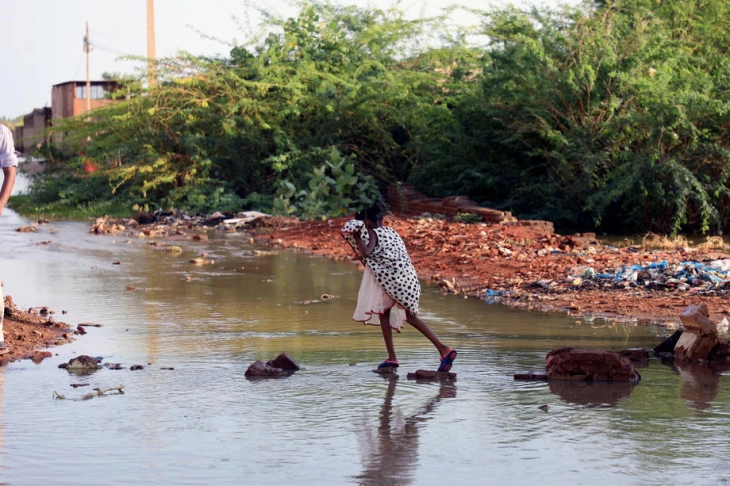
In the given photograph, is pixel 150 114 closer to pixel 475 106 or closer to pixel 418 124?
pixel 418 124

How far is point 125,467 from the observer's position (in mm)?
5117

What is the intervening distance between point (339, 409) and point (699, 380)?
2.74 m

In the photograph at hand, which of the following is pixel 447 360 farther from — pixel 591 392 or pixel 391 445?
pixel 391 445

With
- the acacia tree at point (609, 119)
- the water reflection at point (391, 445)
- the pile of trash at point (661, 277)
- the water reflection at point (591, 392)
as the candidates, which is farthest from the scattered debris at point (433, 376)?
the acacia tree at point (609, 119)

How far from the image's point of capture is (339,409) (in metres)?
6.39

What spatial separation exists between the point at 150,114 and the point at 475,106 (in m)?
9.57

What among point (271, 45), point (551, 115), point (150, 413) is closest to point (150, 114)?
point (271, 45)

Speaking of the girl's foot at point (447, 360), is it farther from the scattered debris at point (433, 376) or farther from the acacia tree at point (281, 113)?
the acacia tree at point (281, 113)

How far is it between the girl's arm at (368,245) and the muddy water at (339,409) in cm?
91

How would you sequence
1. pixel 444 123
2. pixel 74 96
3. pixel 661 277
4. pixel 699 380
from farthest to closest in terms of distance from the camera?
1. pixel 74 96
2. pixel 444 123
3. pixel 661 277
4. pixel 699 380

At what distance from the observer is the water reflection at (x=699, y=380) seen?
6.63m

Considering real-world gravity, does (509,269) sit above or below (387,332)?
above

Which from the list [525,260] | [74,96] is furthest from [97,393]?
[74,96]

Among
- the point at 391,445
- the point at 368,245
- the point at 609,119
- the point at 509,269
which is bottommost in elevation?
the point at 391,445
